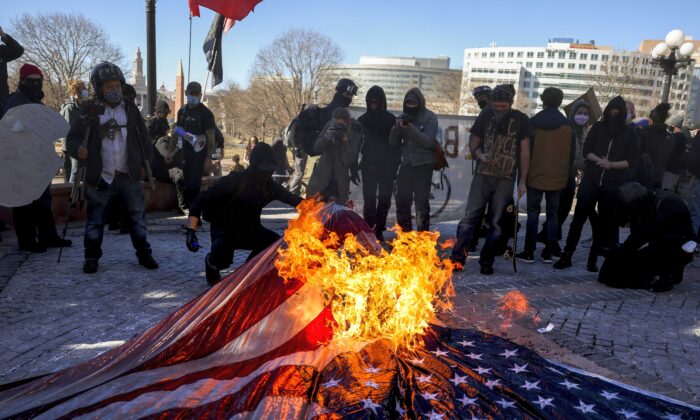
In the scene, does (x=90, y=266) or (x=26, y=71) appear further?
(x=26, y=71)

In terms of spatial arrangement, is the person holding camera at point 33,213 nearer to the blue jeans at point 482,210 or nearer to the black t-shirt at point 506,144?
the blue jeans at point 482,210

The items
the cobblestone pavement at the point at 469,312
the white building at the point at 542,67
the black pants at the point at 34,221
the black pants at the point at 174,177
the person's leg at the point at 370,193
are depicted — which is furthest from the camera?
the white building at the point at 542,67

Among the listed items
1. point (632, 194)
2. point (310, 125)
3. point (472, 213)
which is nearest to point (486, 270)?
point (472, 213)

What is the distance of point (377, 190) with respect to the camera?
7480 millimetres

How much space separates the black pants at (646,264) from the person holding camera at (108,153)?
16.9ft

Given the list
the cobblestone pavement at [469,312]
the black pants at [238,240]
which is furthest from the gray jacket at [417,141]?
the black pants at [238,240]

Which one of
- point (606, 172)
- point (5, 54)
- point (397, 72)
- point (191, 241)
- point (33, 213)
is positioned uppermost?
point (397, 72)

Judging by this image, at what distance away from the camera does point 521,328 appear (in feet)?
14.9

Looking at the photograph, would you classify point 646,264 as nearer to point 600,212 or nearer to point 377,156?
point 600,212

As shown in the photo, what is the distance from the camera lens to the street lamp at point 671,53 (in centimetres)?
1146

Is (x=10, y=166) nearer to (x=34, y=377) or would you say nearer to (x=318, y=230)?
(x=34, y=377)

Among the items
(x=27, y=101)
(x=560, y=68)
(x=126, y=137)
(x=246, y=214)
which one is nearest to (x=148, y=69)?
(x=27, y=101)

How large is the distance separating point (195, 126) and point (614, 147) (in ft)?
19.4

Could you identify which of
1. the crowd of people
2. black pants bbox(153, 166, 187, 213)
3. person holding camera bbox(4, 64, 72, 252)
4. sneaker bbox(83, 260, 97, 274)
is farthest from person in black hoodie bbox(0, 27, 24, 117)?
black pants bbox(153, 166, 187, 213)
